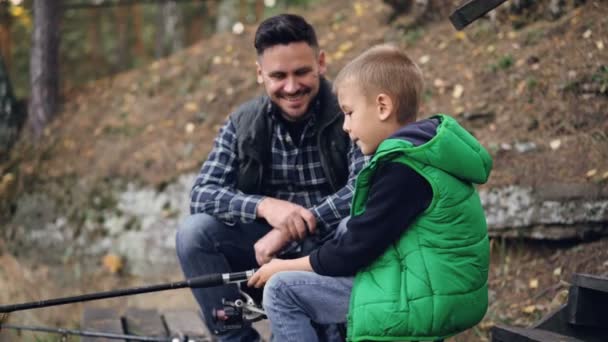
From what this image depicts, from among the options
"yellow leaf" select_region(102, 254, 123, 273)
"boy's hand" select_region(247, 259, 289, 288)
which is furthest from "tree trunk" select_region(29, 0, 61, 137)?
"boy's hand" select_region(247, 259, 289, 288)

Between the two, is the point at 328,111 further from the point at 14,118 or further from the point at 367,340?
the point at 14,118

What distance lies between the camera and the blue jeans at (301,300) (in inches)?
122

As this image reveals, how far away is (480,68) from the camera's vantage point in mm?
6348

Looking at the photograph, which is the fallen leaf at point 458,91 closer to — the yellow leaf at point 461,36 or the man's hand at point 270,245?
the yellow leaf at point 461,36

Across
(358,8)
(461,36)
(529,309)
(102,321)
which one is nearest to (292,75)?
(529,309)

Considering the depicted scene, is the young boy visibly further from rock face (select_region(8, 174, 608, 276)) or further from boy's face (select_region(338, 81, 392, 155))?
rock face (select_region(8, 174, 608, 276))

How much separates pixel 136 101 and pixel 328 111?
16.8 ft

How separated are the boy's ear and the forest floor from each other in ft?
6.28

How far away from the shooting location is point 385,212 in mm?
2818

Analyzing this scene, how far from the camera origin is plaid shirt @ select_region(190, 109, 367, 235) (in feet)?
12.5

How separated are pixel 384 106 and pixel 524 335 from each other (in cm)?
114

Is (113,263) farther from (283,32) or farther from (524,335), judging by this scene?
(524,335)

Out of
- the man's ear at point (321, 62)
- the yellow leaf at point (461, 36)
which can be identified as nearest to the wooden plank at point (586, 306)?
the man's ear at point (321, 62)

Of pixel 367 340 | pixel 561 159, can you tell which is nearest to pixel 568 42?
pixel 561 159
